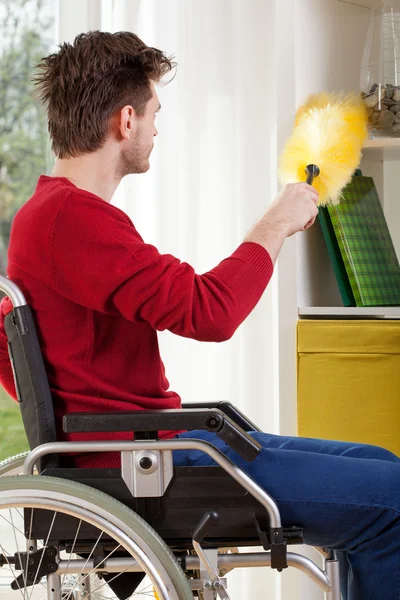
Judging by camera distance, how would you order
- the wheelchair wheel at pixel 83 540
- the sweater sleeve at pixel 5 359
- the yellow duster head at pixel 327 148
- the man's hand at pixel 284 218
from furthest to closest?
the yellow duster head at pixel 327 148 < the sweater sleeve at pixel 5 359 < the man's hand at pixel 284 218 < the wheelchair wheel at pixel 83 540

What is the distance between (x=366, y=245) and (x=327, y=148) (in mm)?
358

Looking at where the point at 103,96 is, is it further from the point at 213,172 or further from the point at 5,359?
the point at 213,172

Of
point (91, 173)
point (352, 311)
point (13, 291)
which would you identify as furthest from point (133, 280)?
point (352, 311)

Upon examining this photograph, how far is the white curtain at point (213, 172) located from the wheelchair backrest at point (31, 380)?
0.95 m

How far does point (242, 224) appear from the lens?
2.19 metres

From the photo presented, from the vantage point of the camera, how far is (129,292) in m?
1.20

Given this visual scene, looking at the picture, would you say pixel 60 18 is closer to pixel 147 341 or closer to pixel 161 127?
pixel 161 127

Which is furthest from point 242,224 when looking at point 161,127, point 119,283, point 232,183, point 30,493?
point 30,493

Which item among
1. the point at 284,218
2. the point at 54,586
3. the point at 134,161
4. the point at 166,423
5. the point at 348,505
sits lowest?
the point at 54,586

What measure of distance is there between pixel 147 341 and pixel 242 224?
909mm

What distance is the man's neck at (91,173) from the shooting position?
141cm

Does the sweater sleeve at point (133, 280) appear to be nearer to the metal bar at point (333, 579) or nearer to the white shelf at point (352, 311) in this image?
the metal bar at point (333, 579)

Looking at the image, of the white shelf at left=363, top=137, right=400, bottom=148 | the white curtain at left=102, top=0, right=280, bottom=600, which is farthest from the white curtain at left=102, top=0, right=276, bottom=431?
the white shelf at left=363, top=137, right=400, bottom=148

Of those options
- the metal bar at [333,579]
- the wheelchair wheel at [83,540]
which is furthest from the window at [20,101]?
the metal bar at [333,579]
